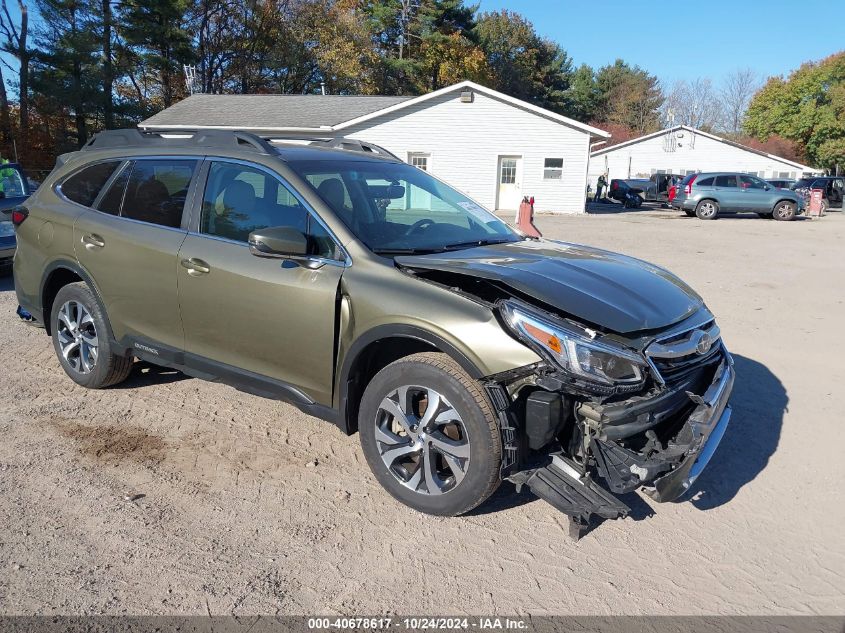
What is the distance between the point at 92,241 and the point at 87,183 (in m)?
0.59

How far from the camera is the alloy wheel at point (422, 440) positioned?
3.19 meters

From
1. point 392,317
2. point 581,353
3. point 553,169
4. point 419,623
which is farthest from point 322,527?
point 553,169

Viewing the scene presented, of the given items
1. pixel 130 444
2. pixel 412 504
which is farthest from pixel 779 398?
pixel 130 444

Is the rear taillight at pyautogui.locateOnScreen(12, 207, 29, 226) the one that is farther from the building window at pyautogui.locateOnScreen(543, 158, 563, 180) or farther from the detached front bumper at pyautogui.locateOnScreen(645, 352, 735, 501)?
the building window at pyautogui.locateOnScreen(543, 158, 563, 180)

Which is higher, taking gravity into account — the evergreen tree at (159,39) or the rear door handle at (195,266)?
the evergreen tree at (159,39)

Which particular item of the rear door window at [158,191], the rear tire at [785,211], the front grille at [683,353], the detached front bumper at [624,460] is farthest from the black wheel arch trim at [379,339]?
the rear tire at [785,211]

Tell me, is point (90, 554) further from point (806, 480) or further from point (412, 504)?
point (806, 480)

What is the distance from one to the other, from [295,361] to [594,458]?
5.65ft

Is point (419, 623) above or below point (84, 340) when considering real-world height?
below

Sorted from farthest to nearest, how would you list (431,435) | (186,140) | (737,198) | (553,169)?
(553,169) → (737,198) → (186,140) → (431,435)

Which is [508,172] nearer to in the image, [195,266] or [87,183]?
[87,183]

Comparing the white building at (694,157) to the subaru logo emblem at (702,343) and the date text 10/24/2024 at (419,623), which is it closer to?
the subaru logo emblem at (702,343)

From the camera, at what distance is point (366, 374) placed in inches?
142

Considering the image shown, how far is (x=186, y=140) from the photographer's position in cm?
460
